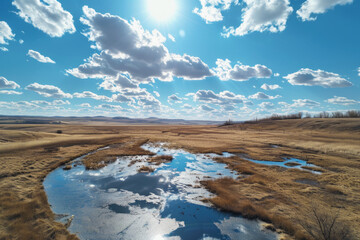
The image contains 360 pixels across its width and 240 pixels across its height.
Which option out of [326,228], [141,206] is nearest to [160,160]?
[141,206]

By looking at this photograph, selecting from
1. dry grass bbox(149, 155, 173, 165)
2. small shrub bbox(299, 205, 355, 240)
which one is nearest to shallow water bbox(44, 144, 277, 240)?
small shrub bbox(299, 205, 355, 240)

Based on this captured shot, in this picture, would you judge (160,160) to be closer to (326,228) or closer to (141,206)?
(141,206)

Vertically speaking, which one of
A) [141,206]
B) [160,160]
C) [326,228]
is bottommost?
[141,206]

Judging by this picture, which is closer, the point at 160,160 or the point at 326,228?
the point at 326,228

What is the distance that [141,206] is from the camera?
12227 millimetres

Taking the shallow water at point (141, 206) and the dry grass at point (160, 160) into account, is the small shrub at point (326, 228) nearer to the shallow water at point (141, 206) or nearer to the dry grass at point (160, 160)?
the shallow water at point (141, 206)

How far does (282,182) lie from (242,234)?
10.2 m

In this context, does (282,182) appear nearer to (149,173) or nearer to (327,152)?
(149,173)

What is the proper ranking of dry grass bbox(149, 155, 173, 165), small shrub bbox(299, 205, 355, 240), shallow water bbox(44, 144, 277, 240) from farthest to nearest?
1. dry grass bbox(149, 155, 173, 165)
2. shallow water bbox(44, 144, 277, 240)
3. small shrub bbox(299, 205, 355, 240)

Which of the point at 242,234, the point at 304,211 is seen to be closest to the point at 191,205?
the point at 242,234

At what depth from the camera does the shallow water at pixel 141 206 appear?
9.34 m

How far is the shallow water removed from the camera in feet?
30.6

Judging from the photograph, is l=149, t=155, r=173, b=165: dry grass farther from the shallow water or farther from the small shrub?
the small shrub

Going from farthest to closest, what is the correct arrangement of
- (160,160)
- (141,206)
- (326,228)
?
(160,160) → (141,206) → (326,228)
